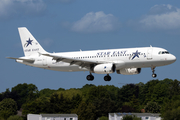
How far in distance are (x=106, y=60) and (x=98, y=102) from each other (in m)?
72.8

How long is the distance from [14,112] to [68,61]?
93.4 meters

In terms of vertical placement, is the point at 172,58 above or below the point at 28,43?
below

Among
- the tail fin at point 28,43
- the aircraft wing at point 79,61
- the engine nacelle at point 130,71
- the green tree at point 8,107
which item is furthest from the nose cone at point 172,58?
the green tree at point 8,107

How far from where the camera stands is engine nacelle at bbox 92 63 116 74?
213 feet

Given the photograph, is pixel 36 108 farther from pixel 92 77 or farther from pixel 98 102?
pixel 92 77

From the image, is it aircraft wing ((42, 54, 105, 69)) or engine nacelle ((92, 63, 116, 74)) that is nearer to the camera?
engine nacelle ((92, 63, 116, 74))

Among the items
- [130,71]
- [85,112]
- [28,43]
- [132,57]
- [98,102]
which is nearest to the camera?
[132,57]

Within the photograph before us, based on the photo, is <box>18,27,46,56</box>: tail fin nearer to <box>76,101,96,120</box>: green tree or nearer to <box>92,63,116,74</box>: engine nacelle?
<box>92,63,116,74</box>: engine nacelle

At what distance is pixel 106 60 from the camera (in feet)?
220

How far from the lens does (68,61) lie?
67.3 m

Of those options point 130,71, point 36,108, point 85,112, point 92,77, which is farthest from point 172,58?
point 36,108

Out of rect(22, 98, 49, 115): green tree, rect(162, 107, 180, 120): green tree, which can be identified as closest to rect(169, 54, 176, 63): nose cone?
rect(162, 107, 180, 120): green tree

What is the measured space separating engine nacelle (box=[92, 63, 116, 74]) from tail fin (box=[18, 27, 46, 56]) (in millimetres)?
14829

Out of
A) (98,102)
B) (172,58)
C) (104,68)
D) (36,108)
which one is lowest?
(36,108)
